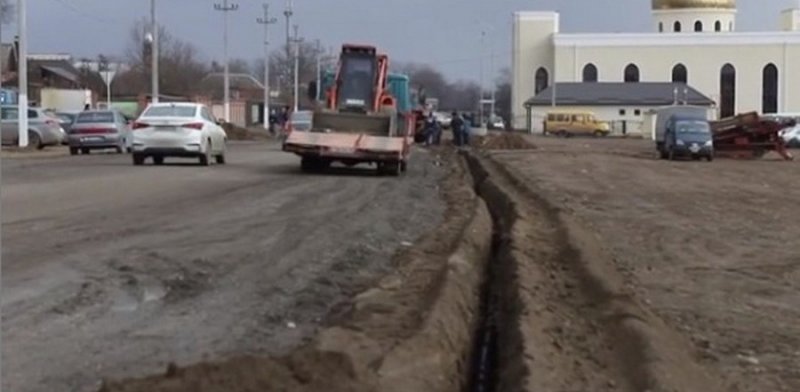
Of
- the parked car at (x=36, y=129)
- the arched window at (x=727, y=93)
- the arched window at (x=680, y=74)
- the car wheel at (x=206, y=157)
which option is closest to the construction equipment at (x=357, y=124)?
the car wheel at (x=206, y=157)

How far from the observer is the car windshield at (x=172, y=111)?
34.4 meters

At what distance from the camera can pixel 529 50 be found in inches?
5044

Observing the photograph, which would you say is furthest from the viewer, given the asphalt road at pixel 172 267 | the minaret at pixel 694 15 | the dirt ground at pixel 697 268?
the minaret at pixel 694 15

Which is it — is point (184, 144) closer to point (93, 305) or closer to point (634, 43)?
point (93, 305)

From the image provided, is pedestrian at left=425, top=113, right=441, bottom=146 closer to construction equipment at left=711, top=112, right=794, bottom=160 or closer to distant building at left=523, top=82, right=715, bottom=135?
construction equipment at left=711, top=112, right=794, bottom=160

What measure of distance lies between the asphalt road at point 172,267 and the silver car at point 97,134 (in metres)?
21.6

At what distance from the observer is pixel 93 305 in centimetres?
1166

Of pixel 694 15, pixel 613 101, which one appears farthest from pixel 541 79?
pixel 694 15

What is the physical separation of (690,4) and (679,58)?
4532 mm

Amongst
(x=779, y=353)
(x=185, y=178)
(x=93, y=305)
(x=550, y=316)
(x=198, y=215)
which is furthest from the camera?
(x=185, y=178)

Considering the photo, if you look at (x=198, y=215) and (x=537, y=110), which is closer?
(x=198, y=215)

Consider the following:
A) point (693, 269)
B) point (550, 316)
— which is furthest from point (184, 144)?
point (550, 316)

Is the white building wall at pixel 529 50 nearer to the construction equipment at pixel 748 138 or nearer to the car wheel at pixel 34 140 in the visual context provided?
the construction equipment at pixel 748 138

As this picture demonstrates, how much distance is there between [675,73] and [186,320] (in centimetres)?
11645
